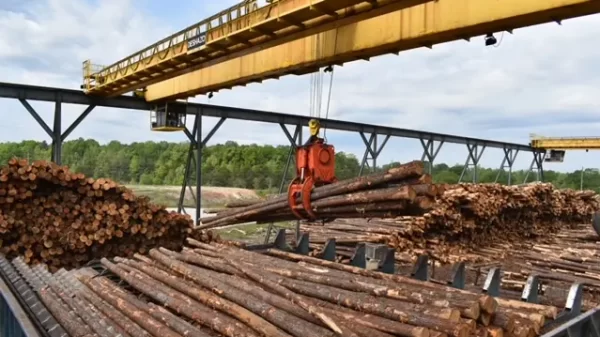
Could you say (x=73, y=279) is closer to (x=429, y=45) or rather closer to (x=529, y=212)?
(x=429, y=45)

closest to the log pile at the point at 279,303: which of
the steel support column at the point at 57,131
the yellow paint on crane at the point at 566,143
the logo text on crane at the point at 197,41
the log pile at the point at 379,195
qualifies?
the log pile at the point at 379,195

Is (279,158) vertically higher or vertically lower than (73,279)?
higher

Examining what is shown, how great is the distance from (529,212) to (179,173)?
28976 mm

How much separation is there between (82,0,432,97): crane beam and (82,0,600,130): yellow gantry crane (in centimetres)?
2

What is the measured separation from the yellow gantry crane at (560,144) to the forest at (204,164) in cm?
552

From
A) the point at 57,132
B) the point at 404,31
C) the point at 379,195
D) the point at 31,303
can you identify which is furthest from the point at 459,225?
the point at 57,132

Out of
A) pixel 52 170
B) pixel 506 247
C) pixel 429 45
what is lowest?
pixel 506 247

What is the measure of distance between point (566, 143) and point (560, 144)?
411 mm

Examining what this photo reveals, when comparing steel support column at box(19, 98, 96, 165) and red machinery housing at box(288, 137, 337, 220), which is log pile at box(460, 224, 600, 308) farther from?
steel support column at box(19, 98, 96, 165)

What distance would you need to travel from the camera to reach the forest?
33691 mm

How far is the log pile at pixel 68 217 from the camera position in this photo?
25.1ft

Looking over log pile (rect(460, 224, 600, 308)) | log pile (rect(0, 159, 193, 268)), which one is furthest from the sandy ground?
log pile (rect(0, 159, 193, 268))

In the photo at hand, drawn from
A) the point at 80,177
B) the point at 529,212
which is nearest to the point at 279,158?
the point at 529,212

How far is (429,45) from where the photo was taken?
7812 millimetres
